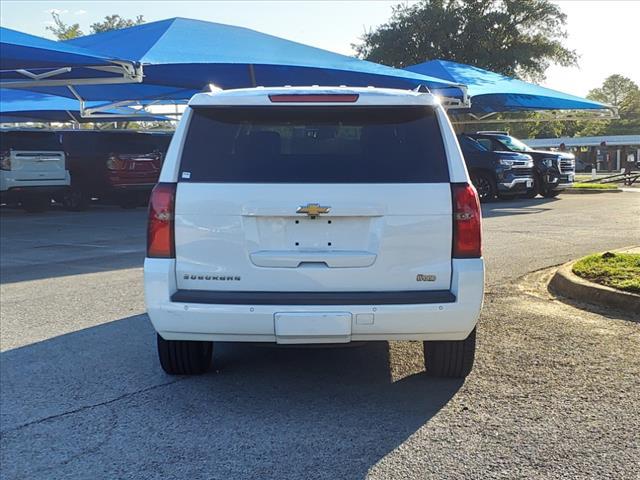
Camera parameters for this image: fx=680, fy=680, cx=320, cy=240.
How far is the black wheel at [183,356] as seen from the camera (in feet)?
15.3

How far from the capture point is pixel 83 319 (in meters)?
6.59

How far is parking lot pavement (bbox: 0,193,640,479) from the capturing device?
3516mm

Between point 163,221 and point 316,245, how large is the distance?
36.3 inches

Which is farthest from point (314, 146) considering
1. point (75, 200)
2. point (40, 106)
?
point (40, 106)

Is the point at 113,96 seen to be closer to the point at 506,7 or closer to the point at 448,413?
the point at 448,413

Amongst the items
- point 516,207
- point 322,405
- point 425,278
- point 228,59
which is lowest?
point 516,207

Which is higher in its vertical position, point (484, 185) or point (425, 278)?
point (425, 278)

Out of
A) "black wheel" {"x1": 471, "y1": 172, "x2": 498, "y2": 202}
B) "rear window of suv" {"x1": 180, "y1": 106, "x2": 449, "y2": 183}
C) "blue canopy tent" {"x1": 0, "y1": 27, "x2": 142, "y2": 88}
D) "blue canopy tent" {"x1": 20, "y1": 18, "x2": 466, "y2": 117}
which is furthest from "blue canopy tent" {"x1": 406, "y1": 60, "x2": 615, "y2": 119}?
"rear window of suv" {"x1": 180, "y1": 106, "x2": 449, "y2": 183}

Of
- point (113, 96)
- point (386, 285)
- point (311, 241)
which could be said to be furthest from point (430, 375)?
point (113, 96)

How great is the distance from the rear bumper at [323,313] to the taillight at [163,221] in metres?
0.07

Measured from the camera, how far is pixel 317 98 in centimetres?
414

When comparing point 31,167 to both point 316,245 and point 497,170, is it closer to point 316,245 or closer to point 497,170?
point 497,170

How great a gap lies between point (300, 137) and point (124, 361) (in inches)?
91.4

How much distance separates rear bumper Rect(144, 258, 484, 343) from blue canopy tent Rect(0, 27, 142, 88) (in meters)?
8.58
